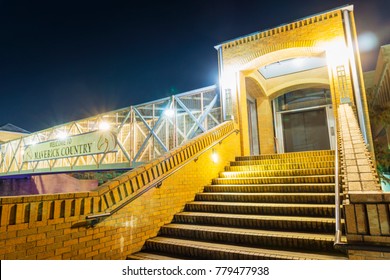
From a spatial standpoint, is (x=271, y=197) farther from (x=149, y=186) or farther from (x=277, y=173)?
(x=149, y=186)

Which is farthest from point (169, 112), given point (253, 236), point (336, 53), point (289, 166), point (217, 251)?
point (217, 251)

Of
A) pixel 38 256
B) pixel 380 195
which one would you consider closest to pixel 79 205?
pixel 38 256

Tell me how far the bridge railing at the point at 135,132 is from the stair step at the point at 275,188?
9.14 ft

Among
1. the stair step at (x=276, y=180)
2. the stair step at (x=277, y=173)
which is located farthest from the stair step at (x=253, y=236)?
the stair step at (x=277, y=173)

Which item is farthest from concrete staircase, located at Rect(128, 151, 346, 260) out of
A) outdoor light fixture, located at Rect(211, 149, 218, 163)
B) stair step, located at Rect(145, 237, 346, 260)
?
outdoor light fixture, located at Rect(211, 149, 218, 163)

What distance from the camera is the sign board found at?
388 inches

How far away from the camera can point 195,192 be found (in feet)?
17.9

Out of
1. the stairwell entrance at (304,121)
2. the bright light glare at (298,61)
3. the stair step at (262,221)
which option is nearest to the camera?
the stair step at (262,221)

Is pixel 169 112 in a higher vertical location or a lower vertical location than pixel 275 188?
higher

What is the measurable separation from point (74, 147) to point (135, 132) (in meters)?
2.81

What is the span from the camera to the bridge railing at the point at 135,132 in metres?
9.59

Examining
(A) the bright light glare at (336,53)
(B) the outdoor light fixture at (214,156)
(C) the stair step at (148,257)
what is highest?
(A) the bright light glare at (336,53)

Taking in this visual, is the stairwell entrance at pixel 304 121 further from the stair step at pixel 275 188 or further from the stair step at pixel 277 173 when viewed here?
the stair step at pixel 275 188

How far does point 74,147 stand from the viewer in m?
11.1
